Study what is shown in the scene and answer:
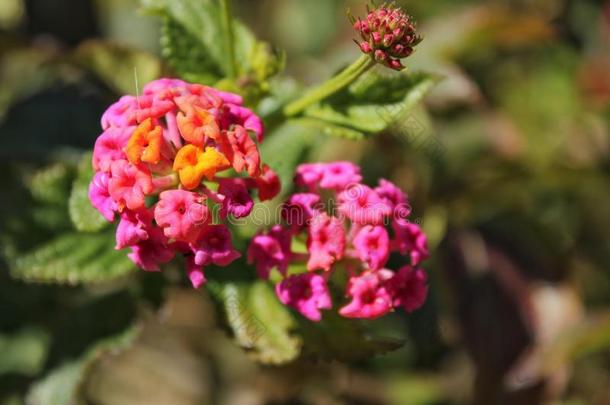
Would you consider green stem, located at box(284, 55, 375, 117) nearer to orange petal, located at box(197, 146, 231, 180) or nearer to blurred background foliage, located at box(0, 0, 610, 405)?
blurred background foliage, located at box(0, 0, 610, 405)

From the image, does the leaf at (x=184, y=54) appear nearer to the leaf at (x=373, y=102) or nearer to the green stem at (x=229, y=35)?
the green stem at (x=229, y=35)

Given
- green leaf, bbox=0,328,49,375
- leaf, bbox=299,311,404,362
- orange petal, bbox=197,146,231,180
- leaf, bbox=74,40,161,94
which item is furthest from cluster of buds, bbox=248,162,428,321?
green leaf, bbox=0,328,49,375

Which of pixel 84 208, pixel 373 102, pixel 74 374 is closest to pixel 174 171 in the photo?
pixel 84 208

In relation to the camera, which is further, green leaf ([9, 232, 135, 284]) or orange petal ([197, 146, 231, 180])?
green leaf ([9, 232, 135, 284])

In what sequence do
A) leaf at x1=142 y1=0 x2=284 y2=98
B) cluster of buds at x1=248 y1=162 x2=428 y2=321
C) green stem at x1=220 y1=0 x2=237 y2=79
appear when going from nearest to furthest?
cluster of buds at x1=248 y1=162 x2=428 y2=321, green stem at x1=220 y1=0 x2=237 y2=79, leaf at x1=142 y1=0 x2=284 y2=98

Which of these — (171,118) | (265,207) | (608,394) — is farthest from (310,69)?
(171,118)

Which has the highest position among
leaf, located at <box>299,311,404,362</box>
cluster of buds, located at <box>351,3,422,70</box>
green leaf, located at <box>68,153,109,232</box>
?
cluster of buds, located at <box>351,3,422,70</box>

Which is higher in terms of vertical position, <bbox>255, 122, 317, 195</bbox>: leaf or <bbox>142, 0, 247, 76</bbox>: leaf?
<bbox>142, 0, 247, 76</bbox>: leaf

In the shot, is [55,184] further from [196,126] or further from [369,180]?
[369,180]
